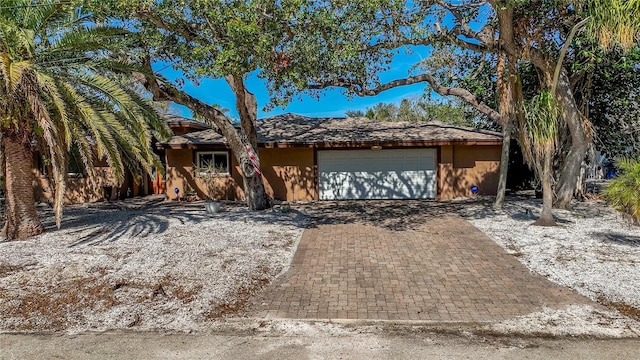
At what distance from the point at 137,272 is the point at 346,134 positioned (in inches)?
428

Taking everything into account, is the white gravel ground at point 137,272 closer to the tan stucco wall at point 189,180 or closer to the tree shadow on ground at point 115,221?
the tree shadow on ground at point 115,221

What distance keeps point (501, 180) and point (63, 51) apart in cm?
1170

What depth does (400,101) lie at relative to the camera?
41.1 m

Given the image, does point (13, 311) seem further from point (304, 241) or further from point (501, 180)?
point (501, 180)

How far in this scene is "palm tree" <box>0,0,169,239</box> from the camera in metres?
7.07

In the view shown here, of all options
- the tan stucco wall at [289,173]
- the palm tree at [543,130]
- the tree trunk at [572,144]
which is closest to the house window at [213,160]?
the tan stucco wall at [289,173]

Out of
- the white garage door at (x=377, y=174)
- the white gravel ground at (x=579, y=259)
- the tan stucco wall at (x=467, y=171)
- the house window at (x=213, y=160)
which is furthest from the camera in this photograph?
the house window at (x=213, y=160)

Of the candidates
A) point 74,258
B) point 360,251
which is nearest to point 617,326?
point 360,251

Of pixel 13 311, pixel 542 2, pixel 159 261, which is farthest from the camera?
pixel 542 2

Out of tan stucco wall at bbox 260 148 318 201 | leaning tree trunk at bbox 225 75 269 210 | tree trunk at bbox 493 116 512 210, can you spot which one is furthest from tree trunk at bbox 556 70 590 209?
leaning tree trunk at bbox 225 75 269 210

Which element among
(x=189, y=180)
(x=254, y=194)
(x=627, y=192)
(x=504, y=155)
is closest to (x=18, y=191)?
(x=254, y=194)

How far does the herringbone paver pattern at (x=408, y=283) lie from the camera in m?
4.99

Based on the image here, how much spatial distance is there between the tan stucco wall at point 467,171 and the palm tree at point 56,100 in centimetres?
1090

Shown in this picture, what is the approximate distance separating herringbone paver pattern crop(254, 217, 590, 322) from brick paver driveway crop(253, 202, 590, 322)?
0.04 ft
